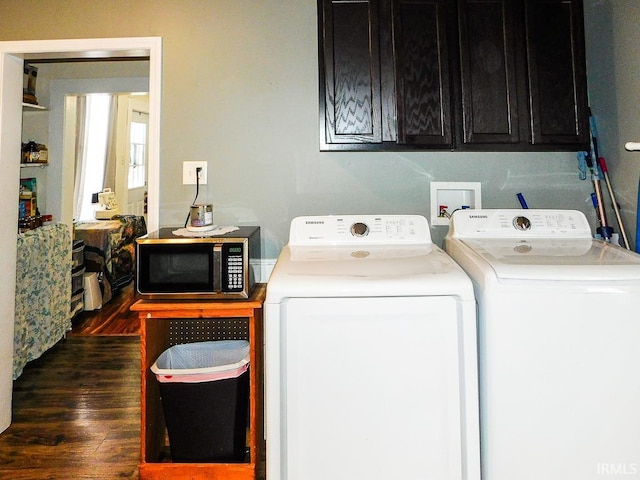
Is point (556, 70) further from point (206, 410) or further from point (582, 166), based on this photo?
point (206, 410)

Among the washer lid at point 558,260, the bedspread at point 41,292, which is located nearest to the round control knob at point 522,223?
the washer lid at point 558,260

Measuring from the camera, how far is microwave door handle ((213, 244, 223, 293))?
1.66 m

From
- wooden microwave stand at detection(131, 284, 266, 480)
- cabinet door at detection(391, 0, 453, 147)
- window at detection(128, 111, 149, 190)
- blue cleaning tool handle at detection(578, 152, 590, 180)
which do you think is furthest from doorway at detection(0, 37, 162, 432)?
window at detection(128, 111, 149, 190)

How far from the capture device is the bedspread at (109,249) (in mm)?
4203

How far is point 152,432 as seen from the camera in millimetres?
1801

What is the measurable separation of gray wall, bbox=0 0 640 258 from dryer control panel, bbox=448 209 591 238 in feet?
0.96

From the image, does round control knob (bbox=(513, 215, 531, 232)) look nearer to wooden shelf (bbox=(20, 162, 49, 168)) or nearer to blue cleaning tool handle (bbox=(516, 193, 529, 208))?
blue cleaning tool handle (bbox=(516, 193, 529, 208))

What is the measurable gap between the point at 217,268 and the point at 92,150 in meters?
4.71

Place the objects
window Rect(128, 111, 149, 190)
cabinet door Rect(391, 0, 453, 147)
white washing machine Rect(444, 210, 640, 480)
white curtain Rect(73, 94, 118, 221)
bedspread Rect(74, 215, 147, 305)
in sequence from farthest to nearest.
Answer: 1. window Rect(128, 111, 149, 190)
2. white curtain Rect(73, 94, 118, 221)
3. bedspread Rect(74, 215, 147, 305)
4. cabinet door Rect(391, 0, 453, 147)
5. white washing machine Rect(444, 210, 640, 480)

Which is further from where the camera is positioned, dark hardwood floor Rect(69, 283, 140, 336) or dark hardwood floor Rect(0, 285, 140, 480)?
dark hardwood floor Rect(69, 283, 140, 336)

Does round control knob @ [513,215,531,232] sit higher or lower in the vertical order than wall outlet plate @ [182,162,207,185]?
lower

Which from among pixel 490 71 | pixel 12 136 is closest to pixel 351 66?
pixel 490 71

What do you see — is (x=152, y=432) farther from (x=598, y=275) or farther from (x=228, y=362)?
(x=598, y=275)

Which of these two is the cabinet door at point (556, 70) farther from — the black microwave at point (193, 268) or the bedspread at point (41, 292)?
the bedspread at point (41, 292)
